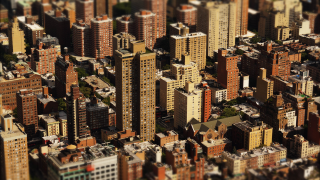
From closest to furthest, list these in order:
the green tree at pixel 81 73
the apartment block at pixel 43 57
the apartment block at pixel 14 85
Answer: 1. the apartment block at pixel 14 85
2. the green tree at pixel 81 73
3. the apartment block at pixel 43 57

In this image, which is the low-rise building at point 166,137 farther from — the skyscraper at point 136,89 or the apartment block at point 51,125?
the apartment block at point 51,125

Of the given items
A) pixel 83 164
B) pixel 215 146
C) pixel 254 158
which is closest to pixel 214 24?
pixel 215 146

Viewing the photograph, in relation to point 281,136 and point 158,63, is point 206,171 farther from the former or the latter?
point 158,63

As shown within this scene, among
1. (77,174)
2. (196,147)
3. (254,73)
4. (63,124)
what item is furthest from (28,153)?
(254,73)

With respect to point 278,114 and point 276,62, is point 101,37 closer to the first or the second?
point 276,62

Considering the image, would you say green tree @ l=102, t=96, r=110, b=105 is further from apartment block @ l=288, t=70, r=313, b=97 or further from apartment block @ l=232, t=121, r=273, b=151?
apartment block @ l=288, t=70, r=313, b=97

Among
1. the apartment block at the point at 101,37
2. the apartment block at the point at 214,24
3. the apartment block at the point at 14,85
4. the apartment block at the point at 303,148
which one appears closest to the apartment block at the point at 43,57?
the apartment block at the point at 101,37
